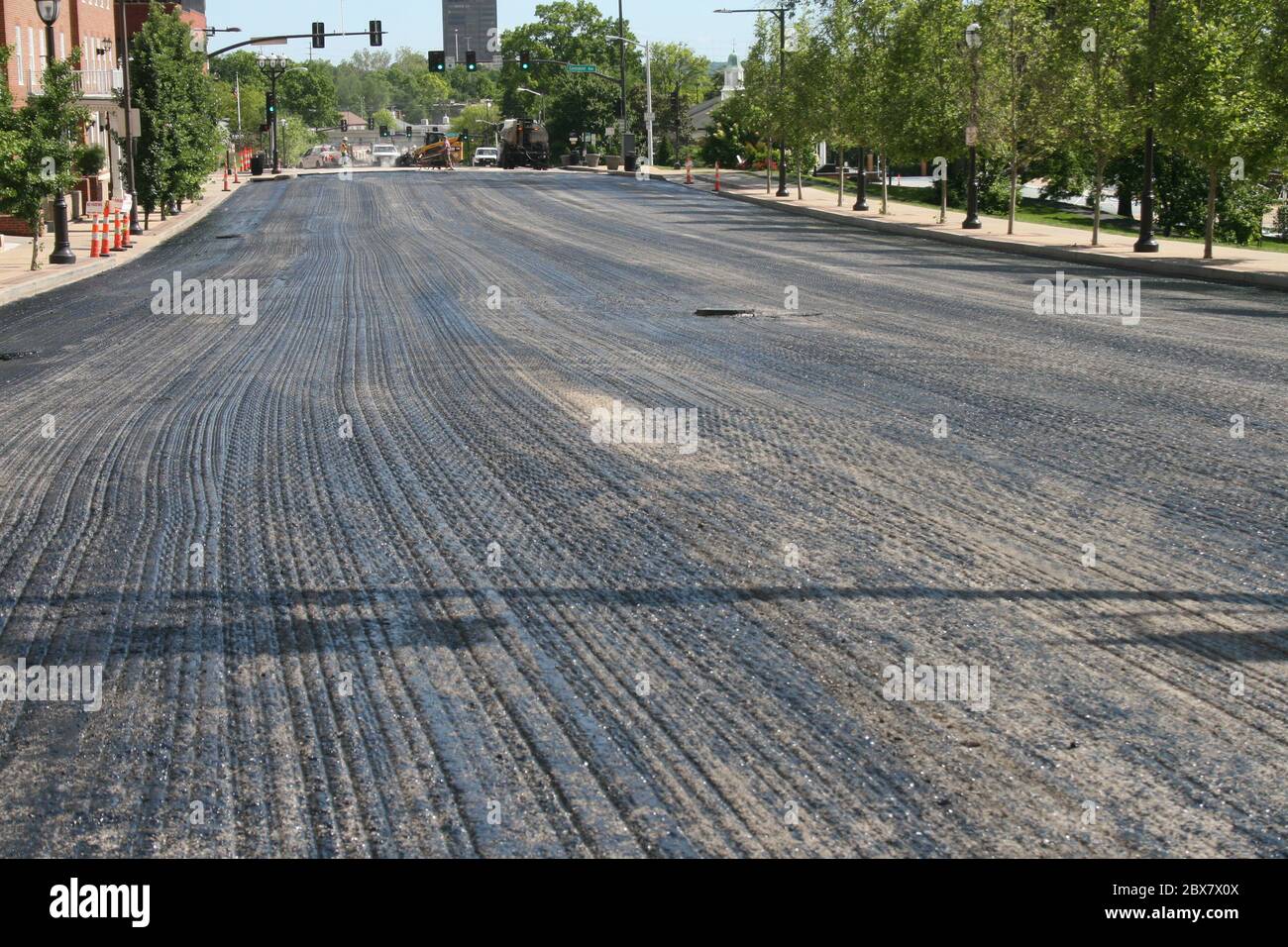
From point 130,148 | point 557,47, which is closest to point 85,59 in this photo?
point 130,148

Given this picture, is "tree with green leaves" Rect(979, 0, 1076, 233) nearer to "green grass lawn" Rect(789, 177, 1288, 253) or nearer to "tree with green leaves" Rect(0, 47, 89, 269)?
"green grass lawn" Rect(789, 177, 1288, 253)

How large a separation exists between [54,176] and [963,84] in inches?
872

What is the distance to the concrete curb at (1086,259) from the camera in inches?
965

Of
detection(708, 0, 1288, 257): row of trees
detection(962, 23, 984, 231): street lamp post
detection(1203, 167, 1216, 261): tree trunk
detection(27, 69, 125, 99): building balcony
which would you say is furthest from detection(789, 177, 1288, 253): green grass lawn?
detection(27, 69, 125, 99): building balcony

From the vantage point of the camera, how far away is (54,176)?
2661 cm

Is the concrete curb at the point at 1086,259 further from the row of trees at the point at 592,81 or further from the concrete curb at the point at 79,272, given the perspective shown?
the row of trees at the point at 592,81

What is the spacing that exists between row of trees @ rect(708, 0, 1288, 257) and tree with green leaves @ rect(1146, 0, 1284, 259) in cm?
3

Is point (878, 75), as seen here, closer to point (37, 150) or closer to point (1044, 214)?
point (1044, 214)

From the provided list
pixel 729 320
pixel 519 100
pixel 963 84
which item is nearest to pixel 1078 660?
pixel 729 320

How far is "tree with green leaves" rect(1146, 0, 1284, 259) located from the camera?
25.8 m

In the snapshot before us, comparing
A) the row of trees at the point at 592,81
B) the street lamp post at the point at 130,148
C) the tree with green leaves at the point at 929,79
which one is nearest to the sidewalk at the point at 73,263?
the street lamp post at the point at 130,148

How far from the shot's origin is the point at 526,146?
87.6 meters
